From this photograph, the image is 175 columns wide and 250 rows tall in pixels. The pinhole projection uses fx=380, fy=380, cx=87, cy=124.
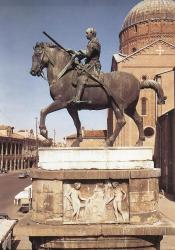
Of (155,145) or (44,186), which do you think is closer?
(44,186)

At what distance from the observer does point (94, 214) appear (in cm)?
761

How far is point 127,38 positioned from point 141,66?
9622 millimetres

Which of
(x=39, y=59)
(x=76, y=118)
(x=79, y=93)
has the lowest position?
(x=76, y=118)

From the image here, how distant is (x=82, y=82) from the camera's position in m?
8.35

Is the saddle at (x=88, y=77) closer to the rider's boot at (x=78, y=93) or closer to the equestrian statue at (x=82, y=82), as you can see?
the equestrian statue at (x=82, y=82)

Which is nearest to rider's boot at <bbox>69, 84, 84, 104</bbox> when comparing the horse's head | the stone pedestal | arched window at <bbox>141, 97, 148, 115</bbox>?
the horse's head

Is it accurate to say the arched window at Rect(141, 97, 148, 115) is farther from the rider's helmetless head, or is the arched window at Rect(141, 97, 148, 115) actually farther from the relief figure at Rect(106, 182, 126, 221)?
the relief figure at Rect(106, 182, 126, 221)

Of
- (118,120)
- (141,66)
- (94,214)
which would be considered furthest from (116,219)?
(141,66)

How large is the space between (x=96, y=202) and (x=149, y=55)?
41013 millimetres

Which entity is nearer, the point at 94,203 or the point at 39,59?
the point at 94,203

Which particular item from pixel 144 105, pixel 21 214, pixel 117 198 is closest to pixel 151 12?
pixel 144 105

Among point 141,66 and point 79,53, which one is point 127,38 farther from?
point 79,53

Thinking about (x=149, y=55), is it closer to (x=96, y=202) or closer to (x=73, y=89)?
(x=73, y=89)

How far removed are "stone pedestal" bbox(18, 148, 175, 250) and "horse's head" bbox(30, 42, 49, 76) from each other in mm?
2041
